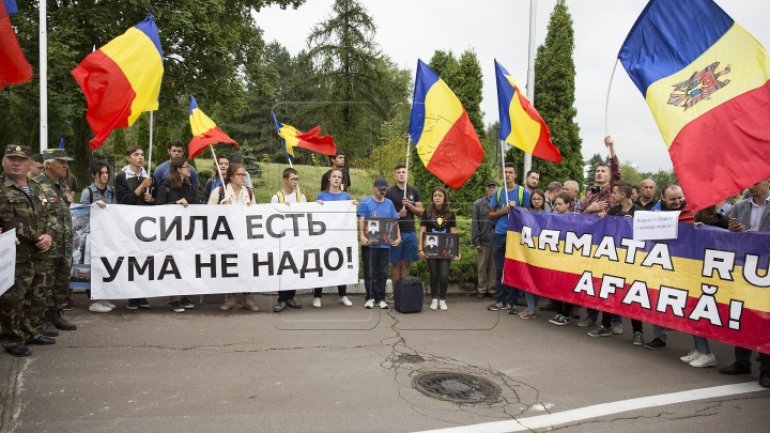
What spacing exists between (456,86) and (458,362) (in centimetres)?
1261

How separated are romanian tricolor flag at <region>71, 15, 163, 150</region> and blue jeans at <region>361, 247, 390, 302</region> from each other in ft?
12.2

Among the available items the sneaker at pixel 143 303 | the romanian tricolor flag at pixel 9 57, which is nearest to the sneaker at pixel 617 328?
the sneaker at pixel 143 303

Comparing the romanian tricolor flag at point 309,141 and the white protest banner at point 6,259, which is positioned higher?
the romanian tricolor flag at point 309,141

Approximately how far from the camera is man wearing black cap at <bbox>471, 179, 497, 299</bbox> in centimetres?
898

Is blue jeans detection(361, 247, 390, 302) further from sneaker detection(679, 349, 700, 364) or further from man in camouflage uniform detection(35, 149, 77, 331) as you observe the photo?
sneaker detection(679, 349, 700, 364)

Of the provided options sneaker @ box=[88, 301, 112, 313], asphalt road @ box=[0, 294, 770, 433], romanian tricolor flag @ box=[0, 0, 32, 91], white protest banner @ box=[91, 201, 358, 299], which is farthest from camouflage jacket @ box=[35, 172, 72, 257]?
romanian tricolor flag @ box=[0, 0, 32, 91]

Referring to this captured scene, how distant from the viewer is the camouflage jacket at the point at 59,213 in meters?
6.30

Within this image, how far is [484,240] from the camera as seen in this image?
30.1 feet

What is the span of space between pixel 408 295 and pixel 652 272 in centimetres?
326

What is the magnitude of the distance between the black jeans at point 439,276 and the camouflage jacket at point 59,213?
16.0ft

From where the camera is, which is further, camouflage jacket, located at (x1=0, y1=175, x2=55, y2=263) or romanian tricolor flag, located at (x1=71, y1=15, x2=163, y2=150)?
romanian tricolor flag, located at (x1=71, y1=15, x2=163, y2=150)

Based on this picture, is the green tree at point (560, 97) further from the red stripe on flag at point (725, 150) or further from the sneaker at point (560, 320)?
the red stripe on flag at point (725, 150)

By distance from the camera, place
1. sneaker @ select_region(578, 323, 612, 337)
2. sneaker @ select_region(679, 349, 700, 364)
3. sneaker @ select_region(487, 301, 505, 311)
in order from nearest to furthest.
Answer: sneaker @ select_region(679, 349, 700, 364) → sneaker @ select_region(578, 323, 612, 337) → sneaker @ select_region(487, 301, 505, 311)

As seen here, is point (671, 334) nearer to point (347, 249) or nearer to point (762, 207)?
point (762, 207)
